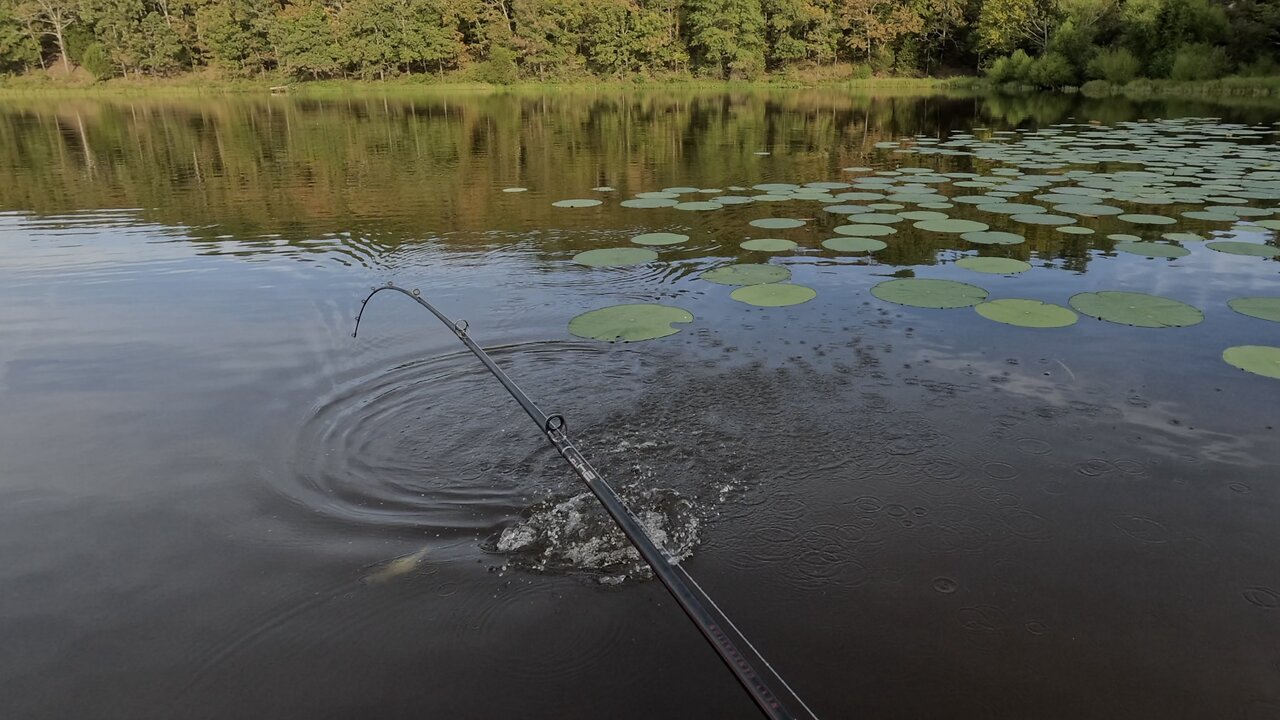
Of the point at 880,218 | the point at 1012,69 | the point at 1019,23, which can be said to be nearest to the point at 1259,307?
the point at 880,218

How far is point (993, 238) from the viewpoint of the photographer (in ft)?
23.9

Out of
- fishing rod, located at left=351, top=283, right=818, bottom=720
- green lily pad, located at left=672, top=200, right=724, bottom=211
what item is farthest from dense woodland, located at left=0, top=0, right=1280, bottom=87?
fishing rod, located at left=351, top=283, right=818, bottom=720

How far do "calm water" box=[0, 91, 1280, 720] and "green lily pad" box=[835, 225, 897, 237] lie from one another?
64 cm

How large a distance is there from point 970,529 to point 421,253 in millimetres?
6027

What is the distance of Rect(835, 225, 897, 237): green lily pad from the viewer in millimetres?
7539

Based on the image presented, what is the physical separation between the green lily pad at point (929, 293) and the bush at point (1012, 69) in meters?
40.2

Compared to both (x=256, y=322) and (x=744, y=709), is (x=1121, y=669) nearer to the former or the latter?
(x=744, y=709)

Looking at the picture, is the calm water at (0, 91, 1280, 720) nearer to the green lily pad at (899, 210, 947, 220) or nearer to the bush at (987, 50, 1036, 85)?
the green lily pad at (899, 210, 947, 220)

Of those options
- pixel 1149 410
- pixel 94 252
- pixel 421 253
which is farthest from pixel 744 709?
pixel 94 252

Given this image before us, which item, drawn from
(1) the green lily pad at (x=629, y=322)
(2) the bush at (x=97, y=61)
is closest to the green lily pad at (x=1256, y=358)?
→ (1) the green lily pad at (x=629, y=322)

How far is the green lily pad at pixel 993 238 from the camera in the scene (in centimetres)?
718

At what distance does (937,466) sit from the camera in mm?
3320

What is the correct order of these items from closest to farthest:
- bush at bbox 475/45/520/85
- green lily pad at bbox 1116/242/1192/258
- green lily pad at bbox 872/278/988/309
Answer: green lily pad at bbox 872/278/988/309, green lily pad at bbox 1116/242/1192/258, bush at bbox 475/45/520/85

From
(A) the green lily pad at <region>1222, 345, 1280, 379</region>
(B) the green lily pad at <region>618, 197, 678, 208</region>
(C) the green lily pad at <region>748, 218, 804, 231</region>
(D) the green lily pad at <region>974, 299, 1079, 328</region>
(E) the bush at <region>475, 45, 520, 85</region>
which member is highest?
(E) the bush at <region>475, 45, 520, 85</region>
